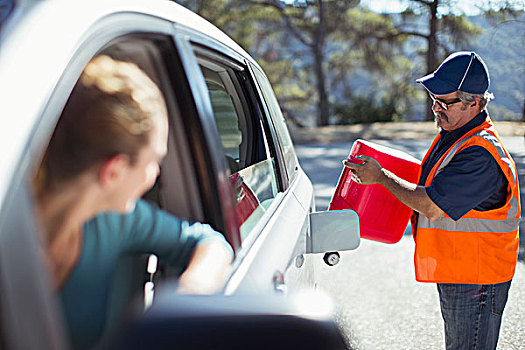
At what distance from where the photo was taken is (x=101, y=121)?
112 cm

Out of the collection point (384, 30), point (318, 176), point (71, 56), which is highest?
point (384, 30)

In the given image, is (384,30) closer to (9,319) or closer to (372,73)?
(372,73)

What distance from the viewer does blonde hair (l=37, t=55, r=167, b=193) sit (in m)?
1.09

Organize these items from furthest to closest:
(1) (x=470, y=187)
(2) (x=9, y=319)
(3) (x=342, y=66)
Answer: (3) (x=342, y=66), (1) (x=470, y=187), (2) (x=9, y=319)

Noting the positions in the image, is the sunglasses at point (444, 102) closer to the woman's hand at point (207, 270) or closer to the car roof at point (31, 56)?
the woman's hand at point (207, 270)

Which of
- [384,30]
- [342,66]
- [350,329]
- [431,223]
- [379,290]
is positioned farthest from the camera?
[342,66]

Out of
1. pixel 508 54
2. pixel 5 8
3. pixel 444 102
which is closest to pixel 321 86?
pixel 508 54

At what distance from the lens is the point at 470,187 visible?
258 centimetres

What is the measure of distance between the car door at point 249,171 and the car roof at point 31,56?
500mm

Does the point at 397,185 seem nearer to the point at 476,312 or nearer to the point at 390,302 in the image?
the point at 476,312

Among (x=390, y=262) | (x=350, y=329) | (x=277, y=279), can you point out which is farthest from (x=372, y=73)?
(x=277, y=279)

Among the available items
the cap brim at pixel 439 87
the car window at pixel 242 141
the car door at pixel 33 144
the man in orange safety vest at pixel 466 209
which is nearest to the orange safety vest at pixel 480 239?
the man in orange safety vest at pixel 466 209

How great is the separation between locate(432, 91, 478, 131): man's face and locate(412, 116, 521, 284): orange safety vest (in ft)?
0.29

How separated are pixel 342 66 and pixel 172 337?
28813 mm
